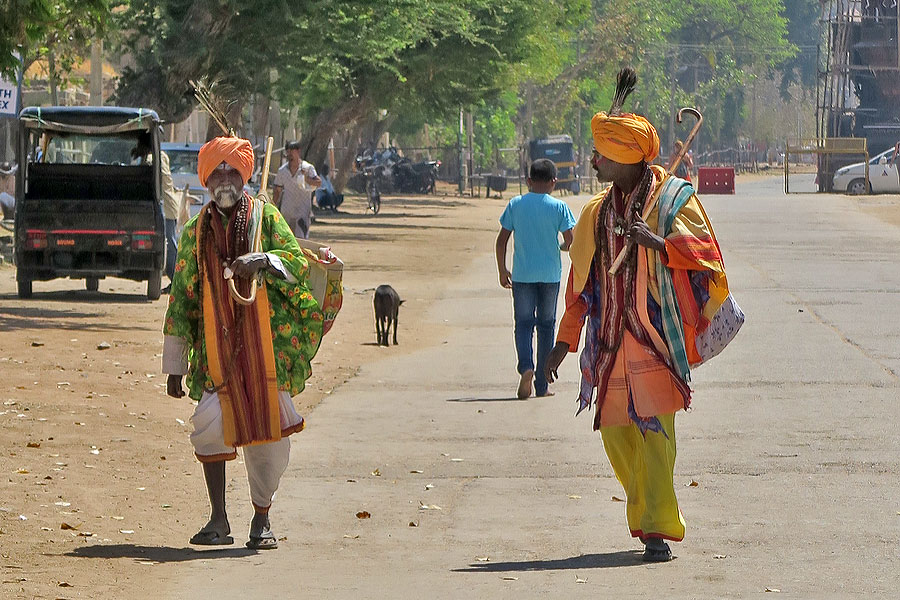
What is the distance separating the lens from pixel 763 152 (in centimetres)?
11275

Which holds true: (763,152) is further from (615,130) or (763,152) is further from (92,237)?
(615,130)

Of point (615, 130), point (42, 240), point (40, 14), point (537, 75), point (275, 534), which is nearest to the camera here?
point (615, 130)

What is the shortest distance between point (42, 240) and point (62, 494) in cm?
1065

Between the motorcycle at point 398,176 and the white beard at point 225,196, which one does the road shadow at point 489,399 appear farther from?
the motorcycle at point 398,176

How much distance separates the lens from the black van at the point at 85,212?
719 inches

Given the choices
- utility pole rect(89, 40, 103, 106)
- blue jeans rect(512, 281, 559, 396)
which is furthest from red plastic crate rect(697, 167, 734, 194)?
blue jeans rect(512, 281, 559, 396)

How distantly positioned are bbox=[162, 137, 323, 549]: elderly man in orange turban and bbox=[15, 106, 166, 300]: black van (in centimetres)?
1179

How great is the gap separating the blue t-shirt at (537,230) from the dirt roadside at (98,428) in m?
1.78

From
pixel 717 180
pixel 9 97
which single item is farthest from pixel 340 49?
pixel 717 180

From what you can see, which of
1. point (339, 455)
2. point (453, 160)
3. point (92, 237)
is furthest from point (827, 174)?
point (339, 455)

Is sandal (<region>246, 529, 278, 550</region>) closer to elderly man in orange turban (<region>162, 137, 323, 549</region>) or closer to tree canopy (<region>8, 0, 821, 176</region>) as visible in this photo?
elderly man in orange turban (<region>162, 137, 323, 549</region>)

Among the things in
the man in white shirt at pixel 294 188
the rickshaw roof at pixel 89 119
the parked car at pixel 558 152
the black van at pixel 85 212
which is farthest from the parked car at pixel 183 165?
the parked car at pixel 558 152

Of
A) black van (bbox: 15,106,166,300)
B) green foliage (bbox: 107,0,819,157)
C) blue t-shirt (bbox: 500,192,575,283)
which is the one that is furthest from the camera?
green foliage (bbox: 107,0,819,157)

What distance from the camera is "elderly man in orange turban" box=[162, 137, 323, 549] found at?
21.8 feet
